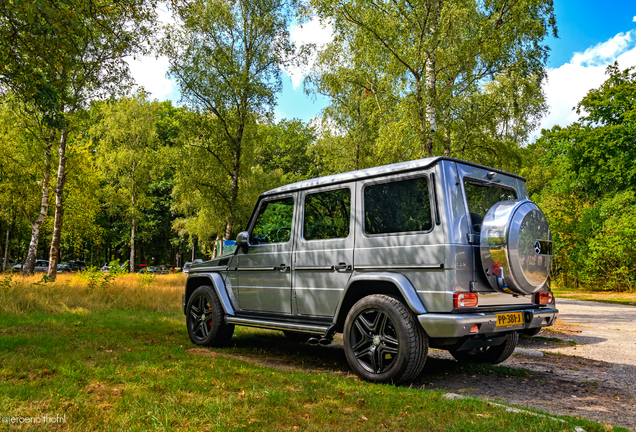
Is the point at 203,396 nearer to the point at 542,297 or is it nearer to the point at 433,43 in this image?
the point at 542,297

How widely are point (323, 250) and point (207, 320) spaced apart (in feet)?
7.95

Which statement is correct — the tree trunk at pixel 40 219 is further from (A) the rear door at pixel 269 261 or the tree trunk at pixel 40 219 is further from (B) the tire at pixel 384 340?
(B) the tire at pixel 384 340

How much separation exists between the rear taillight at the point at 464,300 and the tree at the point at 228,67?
50.5 ft

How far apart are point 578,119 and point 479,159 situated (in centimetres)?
1990

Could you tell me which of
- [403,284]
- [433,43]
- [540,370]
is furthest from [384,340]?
[433,43]

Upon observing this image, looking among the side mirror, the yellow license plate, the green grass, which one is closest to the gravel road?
the yellow license plate

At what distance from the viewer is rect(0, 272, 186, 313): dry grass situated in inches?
383

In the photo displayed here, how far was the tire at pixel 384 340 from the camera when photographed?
13.9 ft

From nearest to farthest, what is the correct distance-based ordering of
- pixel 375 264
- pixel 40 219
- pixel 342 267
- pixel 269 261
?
pixel 375 264 → pixel 342 267 → pixel 269 261 → pixel 40 219

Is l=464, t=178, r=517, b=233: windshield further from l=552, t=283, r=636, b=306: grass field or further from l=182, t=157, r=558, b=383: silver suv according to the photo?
l=552, t=283, r=636, b=306: grass field

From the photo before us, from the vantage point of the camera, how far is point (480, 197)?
475cm

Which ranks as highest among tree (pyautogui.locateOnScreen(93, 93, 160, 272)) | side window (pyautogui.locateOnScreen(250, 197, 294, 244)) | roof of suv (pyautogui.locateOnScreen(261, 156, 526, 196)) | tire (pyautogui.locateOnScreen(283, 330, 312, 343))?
tree (pyautogui.locateOnScreen(93, 93, 160, 272))

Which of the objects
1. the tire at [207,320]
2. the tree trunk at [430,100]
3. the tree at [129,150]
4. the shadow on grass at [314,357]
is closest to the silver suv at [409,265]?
the shadow on grass at [314,357]

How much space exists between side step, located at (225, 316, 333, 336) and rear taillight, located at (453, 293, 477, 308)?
1.49 meters
